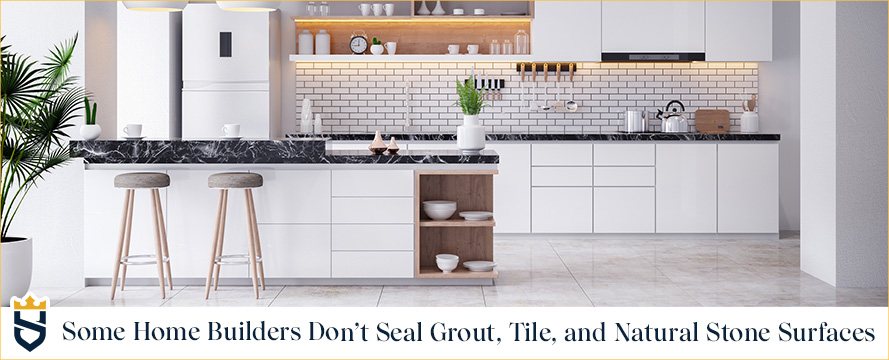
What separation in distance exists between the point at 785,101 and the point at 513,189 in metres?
2.64

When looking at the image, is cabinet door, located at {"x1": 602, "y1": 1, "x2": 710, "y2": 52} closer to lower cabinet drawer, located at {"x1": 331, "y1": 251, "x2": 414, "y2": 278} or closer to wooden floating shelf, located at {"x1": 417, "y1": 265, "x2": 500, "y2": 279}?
wooden floating shelf, located at {"x1": 417, "y1": 265, "x2": 500, "y2": 279}

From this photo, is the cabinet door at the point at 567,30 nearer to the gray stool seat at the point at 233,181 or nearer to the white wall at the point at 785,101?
the white wall at the point at 785,101

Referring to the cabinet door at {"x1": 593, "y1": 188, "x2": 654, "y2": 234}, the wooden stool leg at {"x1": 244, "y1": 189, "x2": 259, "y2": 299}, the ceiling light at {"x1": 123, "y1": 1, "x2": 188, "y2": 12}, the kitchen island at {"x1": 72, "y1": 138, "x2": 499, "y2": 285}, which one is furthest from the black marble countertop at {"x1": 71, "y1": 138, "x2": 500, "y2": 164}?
the cabinet door at {"x1": 593, "y1": 188, "x2": 654, "y2": 234}

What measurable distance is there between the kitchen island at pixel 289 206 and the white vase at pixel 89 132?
0.18 ft

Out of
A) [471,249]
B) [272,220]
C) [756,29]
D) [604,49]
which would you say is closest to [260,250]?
[272,220]

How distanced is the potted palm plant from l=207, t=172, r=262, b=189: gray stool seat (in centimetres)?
88

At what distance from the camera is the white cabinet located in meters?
5.10

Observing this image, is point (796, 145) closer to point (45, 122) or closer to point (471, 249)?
point (471, 249)

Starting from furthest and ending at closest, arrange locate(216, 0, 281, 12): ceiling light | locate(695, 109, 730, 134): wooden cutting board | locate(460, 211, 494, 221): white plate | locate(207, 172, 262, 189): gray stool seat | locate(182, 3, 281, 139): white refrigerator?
locate(695, 109, 730, 134): wooden cutting board → locate(182, 3, 281, 139): white refrigerator → locate(460, 211, 494, 221): white plate → locate(207, 172, 262, 189): gray stool seat → locate(216, 0, 281, 12): ceiling light

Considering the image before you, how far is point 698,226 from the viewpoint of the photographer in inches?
290

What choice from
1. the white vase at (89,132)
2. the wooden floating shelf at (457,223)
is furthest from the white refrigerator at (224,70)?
the wooden floating shelf at (457,223)

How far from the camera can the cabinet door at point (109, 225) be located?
5.10 m

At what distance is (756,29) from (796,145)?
46.0 inches

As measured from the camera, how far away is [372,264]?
16.8 feet
